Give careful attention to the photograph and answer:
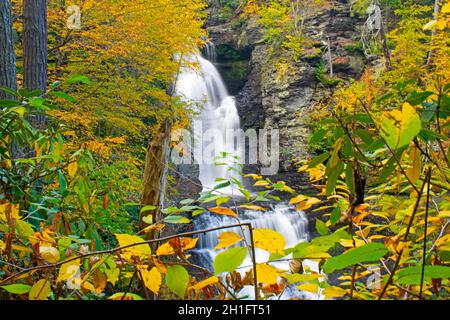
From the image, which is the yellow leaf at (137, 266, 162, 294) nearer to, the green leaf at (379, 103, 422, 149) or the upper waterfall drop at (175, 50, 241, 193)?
the green leaf at (379, 103, 422, 149)

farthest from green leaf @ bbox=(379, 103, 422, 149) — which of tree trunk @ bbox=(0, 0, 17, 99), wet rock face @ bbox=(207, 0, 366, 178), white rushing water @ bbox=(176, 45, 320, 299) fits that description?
wet rock face @ bbox=(207, 0, 366, 178)

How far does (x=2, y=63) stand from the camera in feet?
9.51

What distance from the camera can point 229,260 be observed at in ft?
1.55

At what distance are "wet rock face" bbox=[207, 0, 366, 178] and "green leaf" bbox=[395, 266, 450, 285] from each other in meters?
10.4

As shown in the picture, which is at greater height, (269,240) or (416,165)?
(416,165)

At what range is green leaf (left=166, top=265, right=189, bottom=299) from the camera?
54 cm

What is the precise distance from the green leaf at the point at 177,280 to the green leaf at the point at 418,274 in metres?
0.31

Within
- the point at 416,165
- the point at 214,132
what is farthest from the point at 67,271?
the point at 214,132

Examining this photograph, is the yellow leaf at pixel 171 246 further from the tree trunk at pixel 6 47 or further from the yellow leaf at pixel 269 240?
the tree trunk at pixel 6 47

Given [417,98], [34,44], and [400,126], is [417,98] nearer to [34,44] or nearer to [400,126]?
[400,126]

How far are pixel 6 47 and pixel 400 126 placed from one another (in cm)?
337

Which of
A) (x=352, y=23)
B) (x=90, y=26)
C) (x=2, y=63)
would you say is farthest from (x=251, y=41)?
(x=2, y=63)

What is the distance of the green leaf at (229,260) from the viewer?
0.46 m
